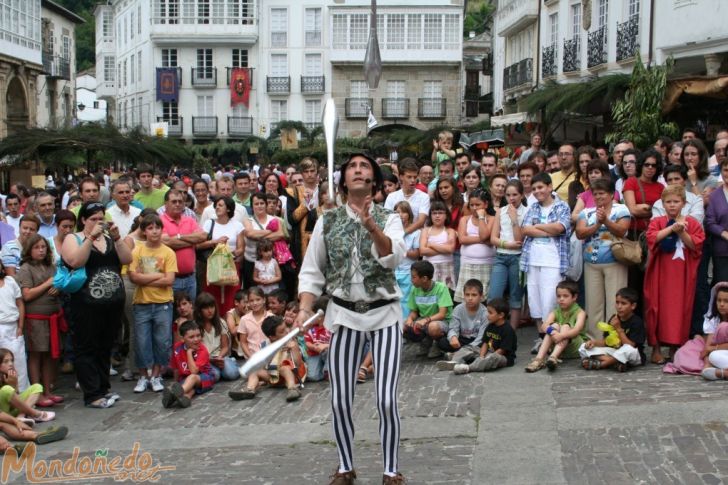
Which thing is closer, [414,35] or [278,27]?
[414,35]

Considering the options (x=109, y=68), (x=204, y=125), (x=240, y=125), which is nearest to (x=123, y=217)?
(x=240, y=125)

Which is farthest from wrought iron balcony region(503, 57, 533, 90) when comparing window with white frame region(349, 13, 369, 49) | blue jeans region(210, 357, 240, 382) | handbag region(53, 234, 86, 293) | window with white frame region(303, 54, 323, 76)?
handbag region(53, 234, 86, 293)

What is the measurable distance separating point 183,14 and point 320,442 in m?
49.9

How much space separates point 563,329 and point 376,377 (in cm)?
372

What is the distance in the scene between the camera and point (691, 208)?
8391 millimetres

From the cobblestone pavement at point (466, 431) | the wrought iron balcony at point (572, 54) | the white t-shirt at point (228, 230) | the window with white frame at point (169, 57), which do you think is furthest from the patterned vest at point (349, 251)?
the window with white frame at point (169, 57)

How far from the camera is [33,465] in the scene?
6.78 metres

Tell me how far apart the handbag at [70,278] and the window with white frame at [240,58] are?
46.8m

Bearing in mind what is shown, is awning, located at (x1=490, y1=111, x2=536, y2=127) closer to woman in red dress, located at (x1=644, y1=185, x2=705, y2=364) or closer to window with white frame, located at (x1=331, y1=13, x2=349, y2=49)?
woman in red dress, located at (x1=644, y1=185, x2=705, y2=364)

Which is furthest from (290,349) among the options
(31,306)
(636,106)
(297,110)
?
(297,110)

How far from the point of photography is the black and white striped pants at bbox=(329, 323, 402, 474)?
532cm

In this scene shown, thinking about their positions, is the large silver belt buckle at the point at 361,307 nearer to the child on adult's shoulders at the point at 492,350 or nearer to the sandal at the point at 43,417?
the child on adult's shoulders at the point at 492,350

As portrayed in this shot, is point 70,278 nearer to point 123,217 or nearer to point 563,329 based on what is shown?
point 123,217

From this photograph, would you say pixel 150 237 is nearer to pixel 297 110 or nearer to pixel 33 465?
pixel 33 465
